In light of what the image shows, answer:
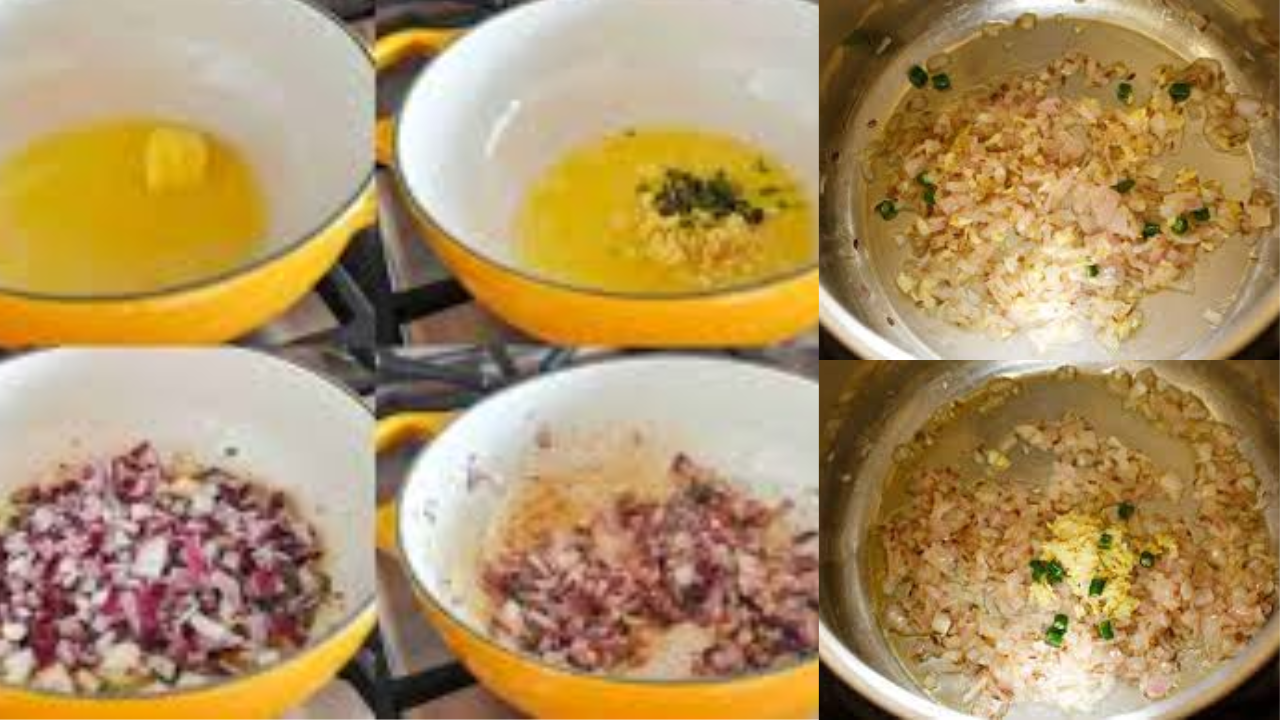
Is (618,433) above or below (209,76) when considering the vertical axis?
below

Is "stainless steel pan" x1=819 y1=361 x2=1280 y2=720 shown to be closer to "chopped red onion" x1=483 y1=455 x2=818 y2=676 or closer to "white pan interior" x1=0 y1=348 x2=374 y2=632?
"chopped red onion" x1=483 y1=455 x2=818 y2=676

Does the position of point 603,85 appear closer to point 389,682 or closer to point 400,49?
point 400,49

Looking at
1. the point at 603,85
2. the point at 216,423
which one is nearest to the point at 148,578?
the point at 216,423

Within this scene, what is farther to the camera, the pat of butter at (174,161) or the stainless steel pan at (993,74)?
the stainless steel pan at (993,74)

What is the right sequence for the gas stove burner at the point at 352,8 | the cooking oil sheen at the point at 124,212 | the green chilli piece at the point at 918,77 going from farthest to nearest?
1. the green chilli piece at the point at 918,77
2. the gas stove burner at the point at 352,8
3. the cooking oil sheen at the point at 124,212

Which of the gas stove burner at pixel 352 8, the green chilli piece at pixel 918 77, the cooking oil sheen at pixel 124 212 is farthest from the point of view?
the green chilli piece at pixel 918 77

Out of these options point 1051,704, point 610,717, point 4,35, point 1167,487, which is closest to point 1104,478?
point 1167,487

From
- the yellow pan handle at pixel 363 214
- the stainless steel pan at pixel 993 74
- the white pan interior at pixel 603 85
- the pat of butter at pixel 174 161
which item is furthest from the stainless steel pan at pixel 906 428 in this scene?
the pat of butter at pixel 174 161

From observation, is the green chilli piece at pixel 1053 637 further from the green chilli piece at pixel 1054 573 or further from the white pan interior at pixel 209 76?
the white pan interior at pixel 209 76
